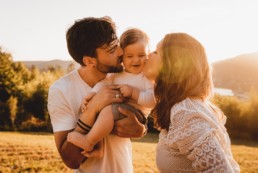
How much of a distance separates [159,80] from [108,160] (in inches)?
37.4

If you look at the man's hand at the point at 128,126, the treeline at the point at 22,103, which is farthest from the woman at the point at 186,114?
the treeline at the point at 22,103

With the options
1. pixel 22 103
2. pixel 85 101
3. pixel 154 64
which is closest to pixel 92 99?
pixel 85 101

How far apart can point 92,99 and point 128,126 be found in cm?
42

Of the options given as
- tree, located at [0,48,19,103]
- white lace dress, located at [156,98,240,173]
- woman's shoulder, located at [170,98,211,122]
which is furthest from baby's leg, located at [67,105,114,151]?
tree, located at [0,48,19,103]

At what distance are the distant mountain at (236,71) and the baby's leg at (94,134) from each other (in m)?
41.8

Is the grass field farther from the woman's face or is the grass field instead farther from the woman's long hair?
the woman's long hair

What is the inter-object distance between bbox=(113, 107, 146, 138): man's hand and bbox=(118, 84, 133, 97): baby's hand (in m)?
0.32

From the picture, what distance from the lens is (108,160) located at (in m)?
3.20

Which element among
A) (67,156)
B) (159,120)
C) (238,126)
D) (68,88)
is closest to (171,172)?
(159,120)

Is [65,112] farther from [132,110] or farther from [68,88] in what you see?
[132,110]

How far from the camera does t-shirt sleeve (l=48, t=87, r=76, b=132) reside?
10.4 ft

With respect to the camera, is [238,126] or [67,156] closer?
[67,156]

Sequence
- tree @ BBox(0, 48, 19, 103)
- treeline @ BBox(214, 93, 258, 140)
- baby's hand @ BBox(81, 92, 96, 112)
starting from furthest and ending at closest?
treeline @ BBox(214, 93, 258, 140)
tree @ BBox(0, 48, 19, 103)
baby's hand @ BBox(81, 92, 96, 112)

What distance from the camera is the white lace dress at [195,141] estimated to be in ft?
7.79
